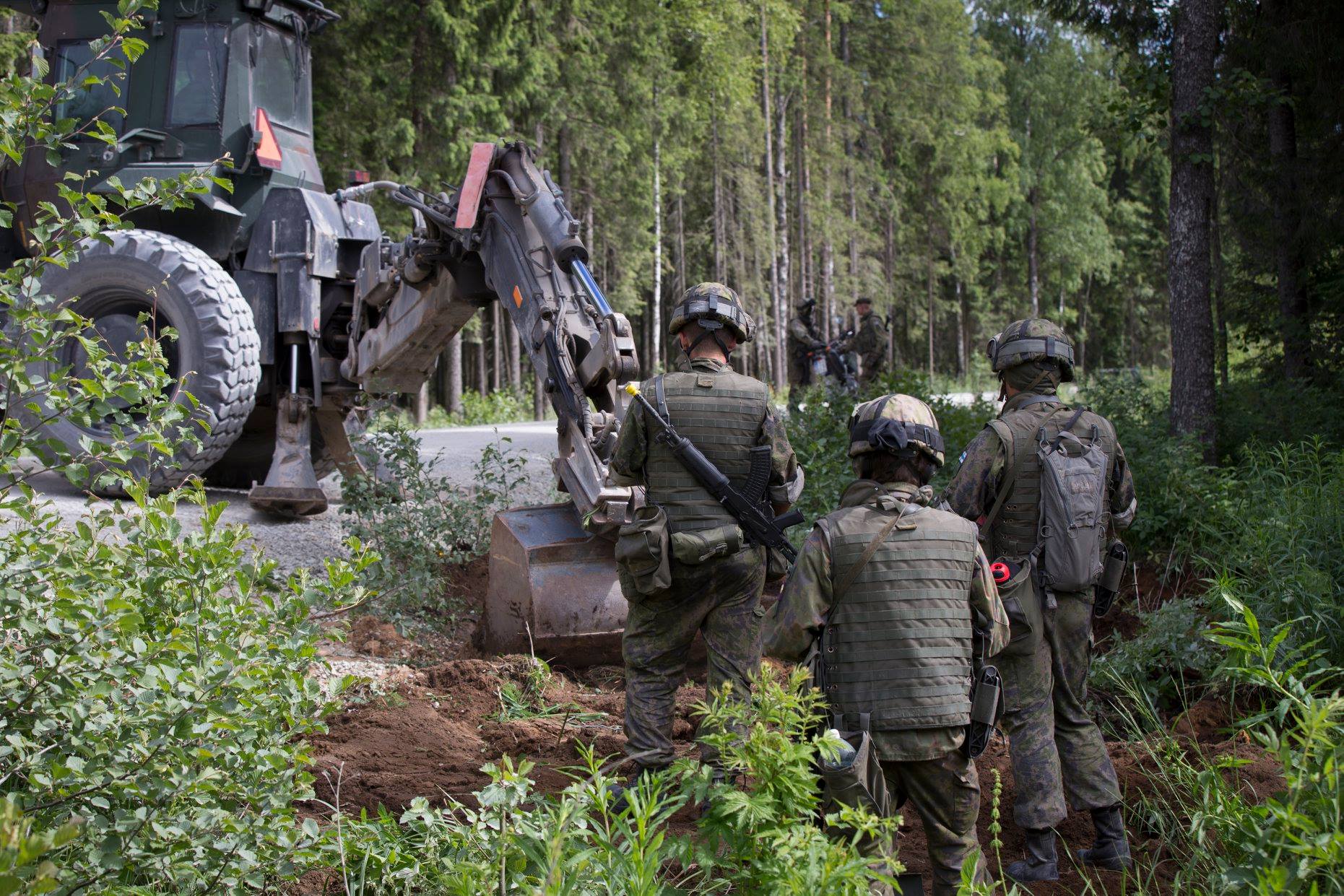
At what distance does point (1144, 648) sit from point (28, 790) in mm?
4850

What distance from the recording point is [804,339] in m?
15.6

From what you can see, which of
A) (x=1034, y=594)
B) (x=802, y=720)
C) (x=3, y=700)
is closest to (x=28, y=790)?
(x=3, y=700)

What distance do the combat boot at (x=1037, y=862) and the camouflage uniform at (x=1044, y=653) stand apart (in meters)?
0.06

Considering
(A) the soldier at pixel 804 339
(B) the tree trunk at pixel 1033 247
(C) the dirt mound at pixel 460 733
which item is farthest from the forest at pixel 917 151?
(C) the dirt mound at pixel 460 733

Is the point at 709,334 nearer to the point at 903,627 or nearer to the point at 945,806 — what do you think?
the point at 903,627

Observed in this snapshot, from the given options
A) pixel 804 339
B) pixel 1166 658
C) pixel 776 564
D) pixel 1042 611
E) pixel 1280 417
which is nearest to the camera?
pixel 1042 611

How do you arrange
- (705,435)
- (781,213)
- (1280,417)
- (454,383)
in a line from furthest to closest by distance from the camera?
(781,213) → (454,383) → (1280,417) → (705,435)

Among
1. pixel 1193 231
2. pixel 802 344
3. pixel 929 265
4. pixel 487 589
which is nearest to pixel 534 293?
pixel 487 589

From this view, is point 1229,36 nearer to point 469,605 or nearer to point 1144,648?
point 1144,648

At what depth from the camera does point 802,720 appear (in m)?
2.93

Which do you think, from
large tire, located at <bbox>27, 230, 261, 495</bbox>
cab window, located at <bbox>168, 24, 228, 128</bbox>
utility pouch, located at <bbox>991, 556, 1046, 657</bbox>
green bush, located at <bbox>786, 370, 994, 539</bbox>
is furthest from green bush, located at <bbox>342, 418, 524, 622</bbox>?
utility pouch, located at <bbox>991, 556, 1046, 657</bbox>

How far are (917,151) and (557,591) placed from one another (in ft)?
109

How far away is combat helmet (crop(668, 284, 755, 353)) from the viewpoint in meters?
4.45

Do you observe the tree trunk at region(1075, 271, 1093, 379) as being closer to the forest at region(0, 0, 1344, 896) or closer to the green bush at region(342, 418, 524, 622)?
the forest at region(0, 0, 1344, 896)
